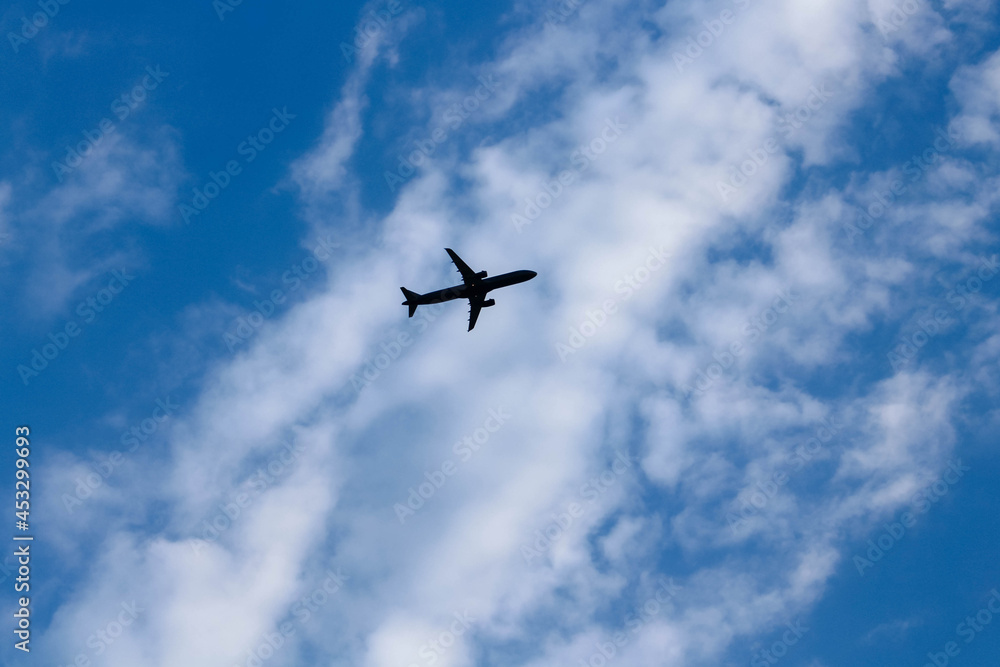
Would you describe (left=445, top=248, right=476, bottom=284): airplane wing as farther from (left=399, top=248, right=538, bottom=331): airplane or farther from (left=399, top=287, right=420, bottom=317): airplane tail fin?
(left=399, top=287, right=420, bottom=317): airplane tail fin

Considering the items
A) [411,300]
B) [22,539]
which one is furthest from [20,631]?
[411,300]

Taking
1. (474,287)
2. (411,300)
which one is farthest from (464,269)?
(411,300)

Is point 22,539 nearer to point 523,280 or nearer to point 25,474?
point 25,474

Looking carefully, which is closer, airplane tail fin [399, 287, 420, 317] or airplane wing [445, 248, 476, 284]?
airplane wing [445, 248, 476, 284]

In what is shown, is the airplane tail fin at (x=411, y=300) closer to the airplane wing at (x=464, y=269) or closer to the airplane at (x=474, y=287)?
the airplane at (x=474, y=287)

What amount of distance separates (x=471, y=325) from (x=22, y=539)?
2772 inches

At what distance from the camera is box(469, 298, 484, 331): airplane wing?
A: 133500 millimetres

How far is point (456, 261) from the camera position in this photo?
132 meters

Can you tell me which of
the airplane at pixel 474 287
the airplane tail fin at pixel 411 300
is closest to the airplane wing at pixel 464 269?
the airplane at pixel 474 287

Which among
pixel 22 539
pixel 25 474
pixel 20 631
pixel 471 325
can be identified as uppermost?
pixel 471 325

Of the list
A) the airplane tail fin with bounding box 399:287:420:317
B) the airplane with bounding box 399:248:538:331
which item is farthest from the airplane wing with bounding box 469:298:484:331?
the airplane tail fin with bounding box 399:287:420:317

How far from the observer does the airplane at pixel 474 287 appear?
131 m

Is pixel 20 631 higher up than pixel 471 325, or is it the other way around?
pixel 471 325

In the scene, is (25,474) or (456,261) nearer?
(25,474)
